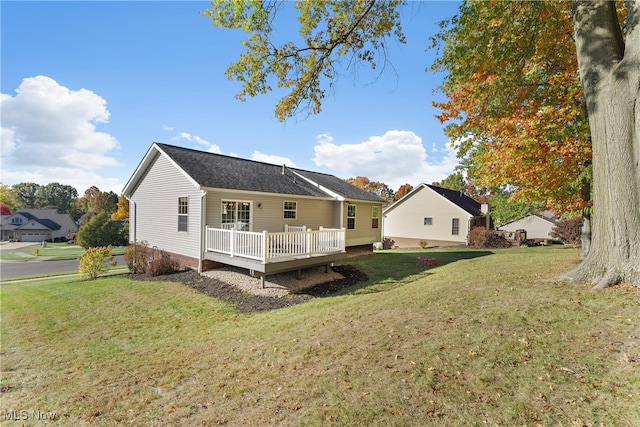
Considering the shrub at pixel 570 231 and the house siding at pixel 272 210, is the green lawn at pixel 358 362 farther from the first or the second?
the shrub at pixel 570 231

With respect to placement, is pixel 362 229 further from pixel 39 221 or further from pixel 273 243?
pixel 39 221

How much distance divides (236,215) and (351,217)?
25.7 feet

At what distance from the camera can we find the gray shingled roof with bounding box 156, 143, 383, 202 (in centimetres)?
1259

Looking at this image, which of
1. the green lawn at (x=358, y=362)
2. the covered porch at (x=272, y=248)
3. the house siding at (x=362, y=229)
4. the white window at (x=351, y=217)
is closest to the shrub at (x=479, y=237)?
the house siding at (x=362, y=229)

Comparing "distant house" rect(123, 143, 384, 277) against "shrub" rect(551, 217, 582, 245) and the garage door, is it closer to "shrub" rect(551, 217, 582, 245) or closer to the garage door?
"shrub" rect(551, 217, 582, 245)

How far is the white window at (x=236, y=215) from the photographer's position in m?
12.8

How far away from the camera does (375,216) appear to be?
20344 millimetres

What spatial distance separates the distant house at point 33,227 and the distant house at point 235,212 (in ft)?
182

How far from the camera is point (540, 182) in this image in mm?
10602

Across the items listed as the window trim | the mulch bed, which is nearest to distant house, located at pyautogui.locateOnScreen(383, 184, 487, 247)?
the window trim

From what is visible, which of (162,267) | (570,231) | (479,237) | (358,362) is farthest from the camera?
(479,237)

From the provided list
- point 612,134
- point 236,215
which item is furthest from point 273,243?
point 612,134

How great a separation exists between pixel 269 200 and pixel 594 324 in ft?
40.1

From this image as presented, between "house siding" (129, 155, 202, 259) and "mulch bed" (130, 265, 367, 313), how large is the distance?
1.22 metres
